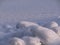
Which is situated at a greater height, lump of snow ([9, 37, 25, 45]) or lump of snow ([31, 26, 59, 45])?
lump of snow ([31, 26, 59, 45])

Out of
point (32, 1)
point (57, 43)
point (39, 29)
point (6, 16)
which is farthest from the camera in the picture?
point (32, 1)

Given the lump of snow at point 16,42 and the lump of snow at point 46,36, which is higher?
the lump of snow at point 46,36

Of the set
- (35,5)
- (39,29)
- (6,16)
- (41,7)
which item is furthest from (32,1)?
(39,29)

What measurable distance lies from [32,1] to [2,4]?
0.57 metres

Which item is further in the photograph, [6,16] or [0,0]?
[0,0]

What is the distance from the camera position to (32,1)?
347 centimetres

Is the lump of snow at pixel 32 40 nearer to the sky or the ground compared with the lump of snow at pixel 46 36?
nearer to the ground

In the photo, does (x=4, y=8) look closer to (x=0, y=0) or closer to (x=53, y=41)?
(x=0, y=0)

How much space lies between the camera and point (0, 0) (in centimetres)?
352

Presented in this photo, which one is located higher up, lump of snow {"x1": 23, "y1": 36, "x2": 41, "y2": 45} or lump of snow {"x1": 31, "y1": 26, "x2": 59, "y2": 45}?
lump of snow {"x1": 31, "y1": 26, "x2": 59, "y2": 45}

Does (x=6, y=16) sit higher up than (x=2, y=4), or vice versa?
(x=2, y=4)

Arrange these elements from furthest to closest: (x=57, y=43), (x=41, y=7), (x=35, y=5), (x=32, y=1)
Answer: (x=32, y=1)
(x=35, y=5)
(x=41, y=7)
(x=57, y=43)

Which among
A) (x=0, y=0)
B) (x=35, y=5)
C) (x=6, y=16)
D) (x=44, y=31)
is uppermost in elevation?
(x=0, y=0)

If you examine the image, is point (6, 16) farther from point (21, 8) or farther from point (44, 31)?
point (44, 31)
